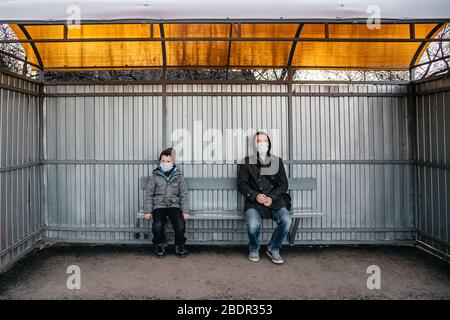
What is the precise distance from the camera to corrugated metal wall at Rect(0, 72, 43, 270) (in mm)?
4648

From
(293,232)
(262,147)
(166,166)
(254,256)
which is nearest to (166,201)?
(166,166)

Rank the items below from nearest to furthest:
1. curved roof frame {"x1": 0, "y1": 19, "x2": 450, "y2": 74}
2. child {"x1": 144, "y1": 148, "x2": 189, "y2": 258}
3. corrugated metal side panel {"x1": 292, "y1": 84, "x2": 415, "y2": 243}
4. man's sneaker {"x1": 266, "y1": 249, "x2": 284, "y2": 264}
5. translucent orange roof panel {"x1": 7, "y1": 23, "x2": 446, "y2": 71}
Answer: curved roof frame {"x1": 0, "y1": 19, "x2": 450, "y2": 74} → man's sneaker {"x1": 266, "y1": 249, "x2": 284, "y2": 264} → child {"x1": 144, "y1": 148, "x2": 189, "y2": 258} → translucent orange roof panel {"x1": 7, "y1": 23, "x2": 446, "y2": 71} → corrugated metal side panel {"x1": 292, "y1": 84, "x2": 415, "y2": 243}

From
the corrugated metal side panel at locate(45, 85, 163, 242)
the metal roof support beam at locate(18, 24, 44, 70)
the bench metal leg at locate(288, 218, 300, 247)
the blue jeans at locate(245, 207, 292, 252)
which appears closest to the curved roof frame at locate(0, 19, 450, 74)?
the metal roof support beam at locate(18, 24, 44, 70)

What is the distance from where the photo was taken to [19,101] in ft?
16.8

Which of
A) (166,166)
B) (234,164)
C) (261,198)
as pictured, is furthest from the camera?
(234,164)

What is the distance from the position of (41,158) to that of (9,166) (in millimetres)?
999

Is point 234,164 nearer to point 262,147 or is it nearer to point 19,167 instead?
point 262,147

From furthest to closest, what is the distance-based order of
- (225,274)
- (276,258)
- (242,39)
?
(276,258), (225,274), (242,39)

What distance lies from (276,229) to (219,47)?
10.1 feet

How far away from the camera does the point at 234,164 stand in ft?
18.8

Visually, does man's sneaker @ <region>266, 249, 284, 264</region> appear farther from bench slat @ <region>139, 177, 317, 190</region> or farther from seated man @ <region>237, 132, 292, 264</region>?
bench slat @ <region>139, 177, 317, 190</region>

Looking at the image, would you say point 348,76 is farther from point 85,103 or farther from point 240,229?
point 85,103

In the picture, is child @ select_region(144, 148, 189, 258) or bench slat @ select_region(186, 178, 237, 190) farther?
bench slat @ select_region(186, 178, 237, 190)

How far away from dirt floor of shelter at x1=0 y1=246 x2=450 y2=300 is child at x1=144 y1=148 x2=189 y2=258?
0.98 feet
